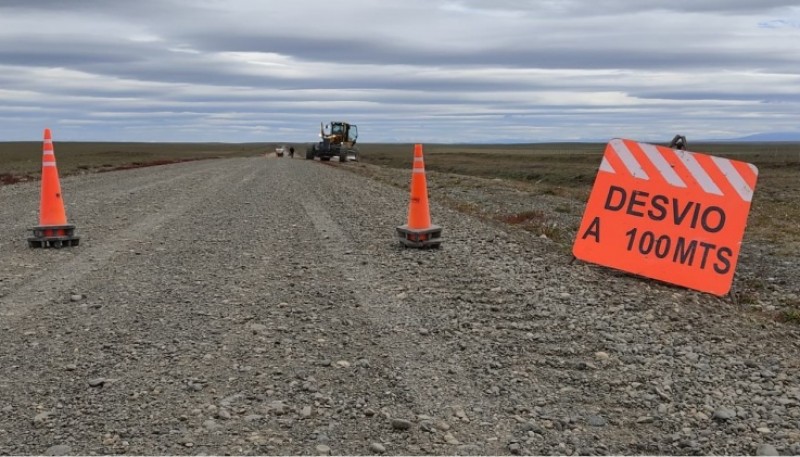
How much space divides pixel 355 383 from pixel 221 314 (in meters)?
1.78

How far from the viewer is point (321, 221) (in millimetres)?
10984

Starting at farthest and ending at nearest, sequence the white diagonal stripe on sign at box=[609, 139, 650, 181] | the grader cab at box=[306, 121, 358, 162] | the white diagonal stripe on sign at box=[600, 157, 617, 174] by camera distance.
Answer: the grader cab at box=[306, 121, 358, 162]
the white diagonal stripe on sign at box=[600, 157, 617, 174]
the white diagonal stripe on sign at box=[609, 139, 650, 181]

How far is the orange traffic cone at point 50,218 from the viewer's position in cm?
819

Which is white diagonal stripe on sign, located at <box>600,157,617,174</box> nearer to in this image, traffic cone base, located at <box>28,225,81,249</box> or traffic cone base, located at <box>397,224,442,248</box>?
traffic cone base, located at <box>397,224,442,248</box>

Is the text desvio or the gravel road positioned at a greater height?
the text desvio

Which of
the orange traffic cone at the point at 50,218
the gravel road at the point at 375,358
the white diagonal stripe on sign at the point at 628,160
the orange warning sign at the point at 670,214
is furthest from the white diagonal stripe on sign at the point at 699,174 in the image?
the orange traffic cone at the point at 50,218

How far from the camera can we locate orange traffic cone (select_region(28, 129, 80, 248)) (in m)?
8.19

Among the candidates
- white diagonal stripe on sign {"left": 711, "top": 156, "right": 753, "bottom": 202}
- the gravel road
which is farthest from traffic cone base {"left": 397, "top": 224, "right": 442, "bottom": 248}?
white diagonal stripe on sign {"left": 711, "top": 156, "right": 753, "bottom": 202}

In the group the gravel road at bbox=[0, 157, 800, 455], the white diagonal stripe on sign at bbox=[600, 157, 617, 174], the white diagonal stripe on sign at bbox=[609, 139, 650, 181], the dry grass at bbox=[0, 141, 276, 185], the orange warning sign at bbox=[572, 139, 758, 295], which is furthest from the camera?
the dry grass at bbox=[0, 141, 276, 185]

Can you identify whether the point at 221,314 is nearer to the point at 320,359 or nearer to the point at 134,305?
the point at 134,305

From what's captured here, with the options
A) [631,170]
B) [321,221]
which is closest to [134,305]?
[631,170]

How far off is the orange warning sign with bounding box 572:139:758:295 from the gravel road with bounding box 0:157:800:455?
27 cm

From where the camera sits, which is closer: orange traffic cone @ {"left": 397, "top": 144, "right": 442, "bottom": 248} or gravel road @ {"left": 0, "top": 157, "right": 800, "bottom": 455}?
gravel road @ {"left": 0, "top": 157, "right": 800, "bottom": 455}

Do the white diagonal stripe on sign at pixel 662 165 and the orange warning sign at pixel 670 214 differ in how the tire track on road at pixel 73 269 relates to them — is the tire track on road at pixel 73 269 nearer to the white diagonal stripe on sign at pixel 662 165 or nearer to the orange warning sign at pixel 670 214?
the orange warning sign at pixel 670 214
